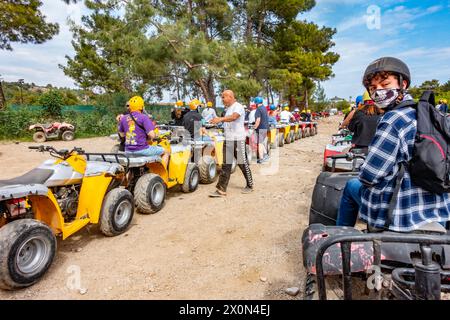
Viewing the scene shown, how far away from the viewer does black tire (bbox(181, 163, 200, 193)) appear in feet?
19.0

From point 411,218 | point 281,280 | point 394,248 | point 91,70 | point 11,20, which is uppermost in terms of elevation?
point 11,20

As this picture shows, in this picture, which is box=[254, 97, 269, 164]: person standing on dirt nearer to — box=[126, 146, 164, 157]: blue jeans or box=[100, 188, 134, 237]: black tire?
box=[126, 146, 164, 157]: blue jeans

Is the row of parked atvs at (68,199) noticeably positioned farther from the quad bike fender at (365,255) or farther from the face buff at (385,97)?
the face buff at (385,97)

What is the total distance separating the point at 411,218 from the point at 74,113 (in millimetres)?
19126

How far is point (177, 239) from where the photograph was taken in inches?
151

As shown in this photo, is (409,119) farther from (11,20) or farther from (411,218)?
(11,20)

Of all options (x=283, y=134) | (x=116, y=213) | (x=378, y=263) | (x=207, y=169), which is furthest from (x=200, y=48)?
(x=378, y=263)

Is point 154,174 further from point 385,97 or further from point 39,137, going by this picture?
point 39,137

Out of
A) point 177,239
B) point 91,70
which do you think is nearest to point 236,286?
point 177,239

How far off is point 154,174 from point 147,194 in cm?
35

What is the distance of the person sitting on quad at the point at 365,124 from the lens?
13.6ft

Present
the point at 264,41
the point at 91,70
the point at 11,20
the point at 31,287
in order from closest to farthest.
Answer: the point at 31,287, the point at 11,20, the point at 91,70, the point at 264,41

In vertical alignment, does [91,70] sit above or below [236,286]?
above

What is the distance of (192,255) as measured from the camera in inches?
134
